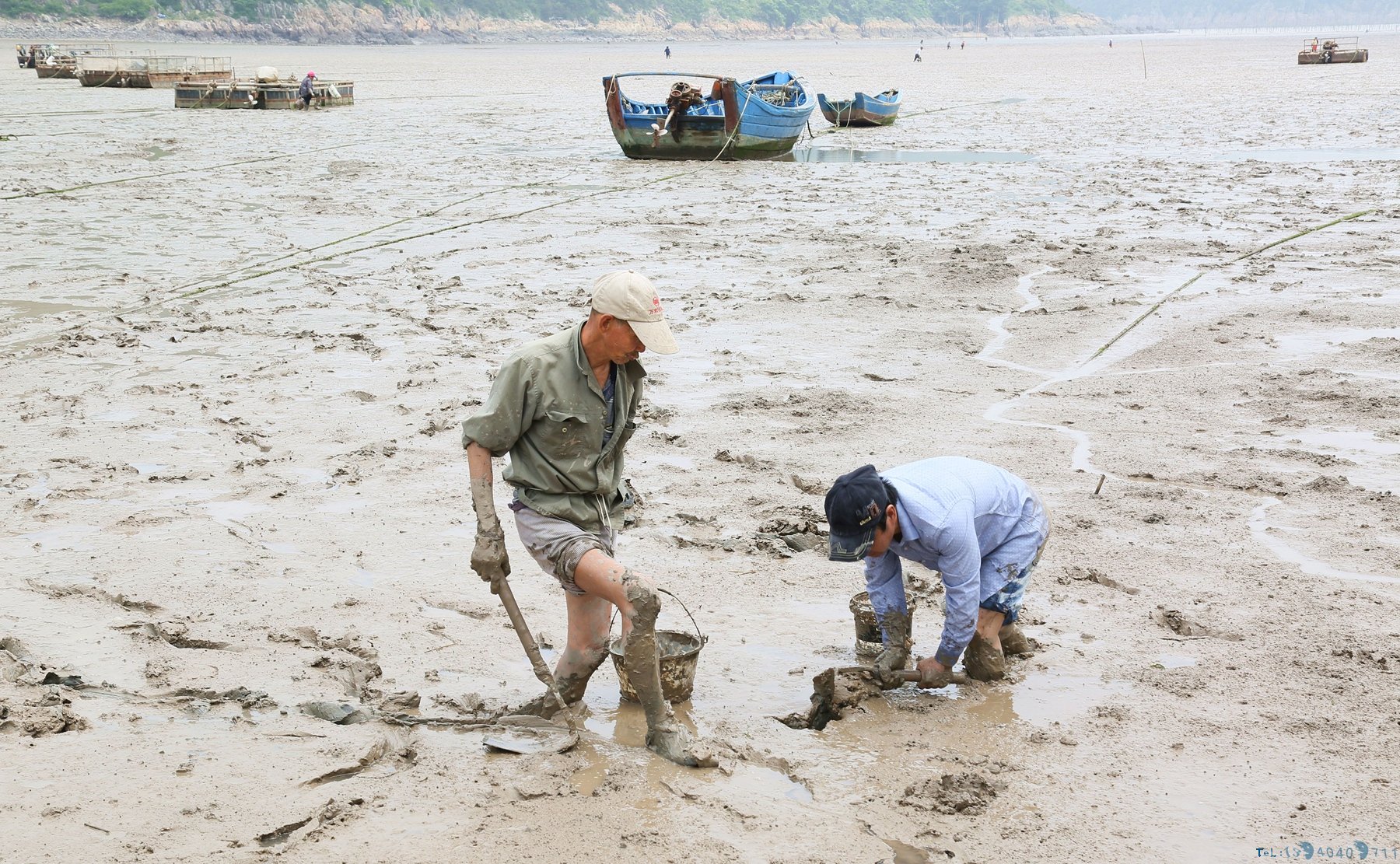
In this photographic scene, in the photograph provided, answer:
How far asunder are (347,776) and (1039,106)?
32470 mm

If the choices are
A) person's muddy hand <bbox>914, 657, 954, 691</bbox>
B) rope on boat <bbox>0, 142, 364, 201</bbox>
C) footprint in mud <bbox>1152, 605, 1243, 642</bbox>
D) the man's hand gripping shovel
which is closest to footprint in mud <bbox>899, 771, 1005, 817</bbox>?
person's muddy hand <bbox>914, 657, 954, 691</bbox>

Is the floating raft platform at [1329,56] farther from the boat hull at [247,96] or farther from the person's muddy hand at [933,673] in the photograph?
the person's muddy hand at [933,673]

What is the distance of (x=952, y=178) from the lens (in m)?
17.4

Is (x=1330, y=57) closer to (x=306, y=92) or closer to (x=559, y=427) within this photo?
(x=306, y=92)

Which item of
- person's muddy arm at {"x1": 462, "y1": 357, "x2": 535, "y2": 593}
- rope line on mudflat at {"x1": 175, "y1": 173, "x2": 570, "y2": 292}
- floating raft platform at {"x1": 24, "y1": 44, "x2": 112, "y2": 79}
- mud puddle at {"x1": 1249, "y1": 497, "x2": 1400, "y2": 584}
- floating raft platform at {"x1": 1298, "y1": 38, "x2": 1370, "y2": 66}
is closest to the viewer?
person's muddy arm at {"x1": 462, "y1": 357, "x2": 535, "y2": 593}

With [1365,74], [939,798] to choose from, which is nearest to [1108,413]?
[939,798]

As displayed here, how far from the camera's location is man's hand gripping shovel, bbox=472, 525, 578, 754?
3500 millimetres

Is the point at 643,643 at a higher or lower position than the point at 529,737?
higher

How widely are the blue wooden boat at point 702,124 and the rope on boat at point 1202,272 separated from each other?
1046 centimetres

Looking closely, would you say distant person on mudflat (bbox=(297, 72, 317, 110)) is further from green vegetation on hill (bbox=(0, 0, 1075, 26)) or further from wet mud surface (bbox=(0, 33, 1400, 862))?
green vegetation on hill (bbox=(0, 0, 1075, 26))

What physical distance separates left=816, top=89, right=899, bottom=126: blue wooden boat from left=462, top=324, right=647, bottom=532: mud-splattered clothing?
25192 millimetres

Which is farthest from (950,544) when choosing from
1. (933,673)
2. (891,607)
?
(933,673)

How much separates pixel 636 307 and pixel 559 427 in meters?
0.45

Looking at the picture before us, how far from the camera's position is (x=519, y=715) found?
3.94 m
